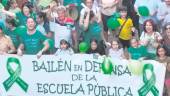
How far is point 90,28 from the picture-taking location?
1675 cm

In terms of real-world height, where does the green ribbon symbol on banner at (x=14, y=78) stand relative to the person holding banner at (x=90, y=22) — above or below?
below

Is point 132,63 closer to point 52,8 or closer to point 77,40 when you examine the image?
point 77,40

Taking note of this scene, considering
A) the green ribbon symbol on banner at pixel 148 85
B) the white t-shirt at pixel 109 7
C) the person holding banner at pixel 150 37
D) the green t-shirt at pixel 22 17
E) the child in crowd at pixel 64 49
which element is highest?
the white t-shirt at pixel 109 7

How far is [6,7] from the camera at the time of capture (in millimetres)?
18094

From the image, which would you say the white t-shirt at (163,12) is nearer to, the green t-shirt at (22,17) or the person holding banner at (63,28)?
the person holding banner at (63,28)

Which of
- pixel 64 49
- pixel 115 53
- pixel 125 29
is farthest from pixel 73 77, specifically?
pixel 125 29

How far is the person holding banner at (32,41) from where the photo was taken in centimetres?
1612

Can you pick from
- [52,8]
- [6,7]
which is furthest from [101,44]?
[6,7]

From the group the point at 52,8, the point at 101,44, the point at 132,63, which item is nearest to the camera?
the point at 132,63

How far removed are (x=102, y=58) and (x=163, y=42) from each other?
1.31 meters

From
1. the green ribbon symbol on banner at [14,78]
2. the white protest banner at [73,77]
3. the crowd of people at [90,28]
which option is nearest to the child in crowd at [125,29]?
the crowd of people at [90,28]

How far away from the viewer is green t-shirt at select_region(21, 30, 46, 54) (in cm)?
1612

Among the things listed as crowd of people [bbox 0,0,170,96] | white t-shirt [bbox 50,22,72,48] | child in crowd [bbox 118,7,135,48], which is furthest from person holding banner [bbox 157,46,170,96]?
white t-shirt [bbox 50,22,72,48]

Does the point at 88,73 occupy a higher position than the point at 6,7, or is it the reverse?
the point at 6,7
